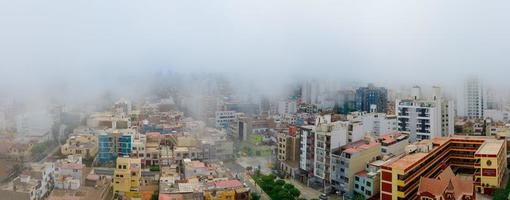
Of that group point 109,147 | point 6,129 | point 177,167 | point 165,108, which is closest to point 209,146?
point 177,167

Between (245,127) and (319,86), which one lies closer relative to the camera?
(245,127)

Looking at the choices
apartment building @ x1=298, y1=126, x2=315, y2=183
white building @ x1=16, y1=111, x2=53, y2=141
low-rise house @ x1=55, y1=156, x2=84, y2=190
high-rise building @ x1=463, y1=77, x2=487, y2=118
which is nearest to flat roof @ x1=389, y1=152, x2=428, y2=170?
apartment building @ x1=298, y1=126, x2=315, y2=183

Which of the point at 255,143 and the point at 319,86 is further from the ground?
the point at 319,86

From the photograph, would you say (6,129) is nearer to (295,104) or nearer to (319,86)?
(295,104)

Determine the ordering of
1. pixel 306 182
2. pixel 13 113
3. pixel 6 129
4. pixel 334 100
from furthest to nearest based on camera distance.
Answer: pixel 334 100 < pixel 13 113 < pixel 6 129 < pixel 306 182

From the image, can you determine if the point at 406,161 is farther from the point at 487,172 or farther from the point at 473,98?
the point at 473,98

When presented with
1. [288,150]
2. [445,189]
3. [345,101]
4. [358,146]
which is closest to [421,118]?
[358,146]

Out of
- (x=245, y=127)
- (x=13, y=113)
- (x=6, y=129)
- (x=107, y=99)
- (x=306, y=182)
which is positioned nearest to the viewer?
(x=306, y=182)
